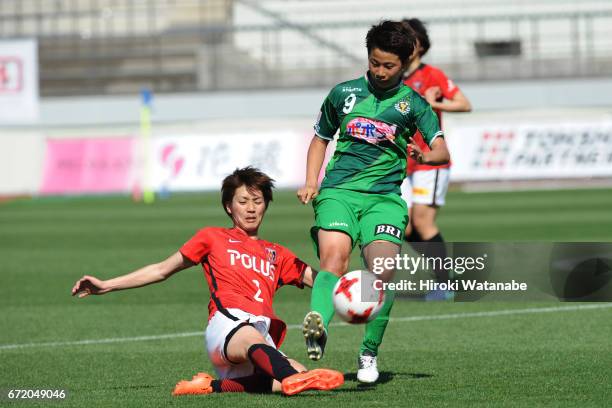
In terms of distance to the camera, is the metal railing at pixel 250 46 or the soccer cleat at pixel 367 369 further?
the metal railing at pixel 250 46

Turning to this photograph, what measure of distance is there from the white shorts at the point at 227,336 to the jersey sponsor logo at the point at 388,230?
28.9 inches

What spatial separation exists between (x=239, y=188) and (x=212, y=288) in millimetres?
541

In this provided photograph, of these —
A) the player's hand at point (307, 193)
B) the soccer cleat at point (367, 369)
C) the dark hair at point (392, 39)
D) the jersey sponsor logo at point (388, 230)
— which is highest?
the dark hair at point (392, 39)

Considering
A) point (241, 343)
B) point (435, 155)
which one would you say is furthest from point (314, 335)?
point (435, 155)

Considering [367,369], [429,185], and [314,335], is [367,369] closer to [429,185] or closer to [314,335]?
[314,335]

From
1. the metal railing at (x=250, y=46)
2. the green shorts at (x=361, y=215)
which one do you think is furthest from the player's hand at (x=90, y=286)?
the metal railing at (x=250, y=46)

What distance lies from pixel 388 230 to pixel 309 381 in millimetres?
1043

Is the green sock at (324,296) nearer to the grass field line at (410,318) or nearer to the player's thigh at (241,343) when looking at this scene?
the player's thigh at (241,343)

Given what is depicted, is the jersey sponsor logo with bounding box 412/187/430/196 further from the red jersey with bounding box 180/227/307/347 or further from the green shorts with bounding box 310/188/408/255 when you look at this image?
the red jersey with bounding box 180/227/307/347

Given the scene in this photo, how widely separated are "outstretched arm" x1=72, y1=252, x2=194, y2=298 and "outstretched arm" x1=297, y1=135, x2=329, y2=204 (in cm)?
70

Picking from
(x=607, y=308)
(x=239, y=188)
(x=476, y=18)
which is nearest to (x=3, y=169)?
(x=476, y=18)

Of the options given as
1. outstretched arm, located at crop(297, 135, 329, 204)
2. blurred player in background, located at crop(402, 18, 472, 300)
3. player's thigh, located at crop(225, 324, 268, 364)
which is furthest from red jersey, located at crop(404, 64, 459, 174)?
player's thigh, located at crop(225, 324, 268, 364)

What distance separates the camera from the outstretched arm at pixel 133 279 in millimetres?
5633

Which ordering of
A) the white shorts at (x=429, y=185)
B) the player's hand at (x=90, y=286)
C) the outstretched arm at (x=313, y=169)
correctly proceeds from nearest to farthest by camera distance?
the player's hand at (x=90, y=286) < the outstretched arm at (x=313, y=169) < the white shorts at (x=429, y=185)
